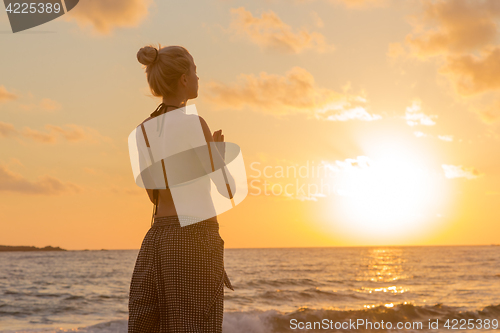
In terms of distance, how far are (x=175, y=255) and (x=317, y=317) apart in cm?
1145

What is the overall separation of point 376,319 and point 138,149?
11.9 m

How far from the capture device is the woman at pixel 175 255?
184 centimetres

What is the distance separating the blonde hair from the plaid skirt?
2.00 feet

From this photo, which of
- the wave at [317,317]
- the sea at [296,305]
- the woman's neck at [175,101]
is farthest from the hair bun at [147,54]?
the sea at [296,305]

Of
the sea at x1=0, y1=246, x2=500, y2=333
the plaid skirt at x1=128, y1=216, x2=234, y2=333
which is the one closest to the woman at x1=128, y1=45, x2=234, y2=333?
the plaid skirt at x1=128, y1=216, x2=234, y2=333

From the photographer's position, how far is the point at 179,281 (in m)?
1.85

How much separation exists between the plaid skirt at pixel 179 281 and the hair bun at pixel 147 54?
699 mm

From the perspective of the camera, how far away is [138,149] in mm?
2137

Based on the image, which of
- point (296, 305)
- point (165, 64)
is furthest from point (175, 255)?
point (296, 305)

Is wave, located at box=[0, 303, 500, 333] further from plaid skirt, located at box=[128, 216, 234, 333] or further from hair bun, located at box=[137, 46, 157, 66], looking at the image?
hair bun, located at box=[137, 46, 157, 66]

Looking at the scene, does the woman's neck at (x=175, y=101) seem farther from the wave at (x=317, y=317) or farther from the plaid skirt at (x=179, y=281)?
the wave at (x=317, y=317)

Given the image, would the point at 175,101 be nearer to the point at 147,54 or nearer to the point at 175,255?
the point at 147,54

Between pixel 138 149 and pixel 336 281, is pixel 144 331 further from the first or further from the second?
pixel 336 281

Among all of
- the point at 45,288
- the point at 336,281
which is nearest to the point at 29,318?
the point at 45,288
